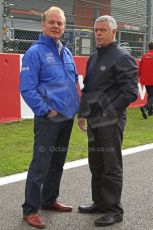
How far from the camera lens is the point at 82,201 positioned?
5594 mm

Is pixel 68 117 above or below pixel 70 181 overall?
above

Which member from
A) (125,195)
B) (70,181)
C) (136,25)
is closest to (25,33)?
(136,25)

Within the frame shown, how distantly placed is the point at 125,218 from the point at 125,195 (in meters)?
0.80

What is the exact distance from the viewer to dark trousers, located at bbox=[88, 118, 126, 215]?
191 inches

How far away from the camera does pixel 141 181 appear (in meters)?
6.50

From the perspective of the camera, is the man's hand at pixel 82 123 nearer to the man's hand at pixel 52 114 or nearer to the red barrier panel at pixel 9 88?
the man's hand at pixel 52 114

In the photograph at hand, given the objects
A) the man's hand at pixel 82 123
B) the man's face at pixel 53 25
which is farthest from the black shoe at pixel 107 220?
the man's face at pixel 53 25

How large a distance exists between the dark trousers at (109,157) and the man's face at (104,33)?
2.38ft

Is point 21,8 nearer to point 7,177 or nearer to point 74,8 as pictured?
point 74,8

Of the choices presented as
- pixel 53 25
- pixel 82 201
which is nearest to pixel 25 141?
pixel 82 201

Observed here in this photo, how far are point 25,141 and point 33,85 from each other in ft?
13.7

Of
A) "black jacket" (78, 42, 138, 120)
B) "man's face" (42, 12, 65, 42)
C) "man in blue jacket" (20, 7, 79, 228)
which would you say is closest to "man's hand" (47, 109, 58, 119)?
"man in blue jacket" (20, 7, 79, 228)

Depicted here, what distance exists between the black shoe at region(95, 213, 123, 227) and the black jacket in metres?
0.96

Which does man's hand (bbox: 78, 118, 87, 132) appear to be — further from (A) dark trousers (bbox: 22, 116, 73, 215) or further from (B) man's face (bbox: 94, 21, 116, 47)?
(B) man's face (bbox: 94, 21, 116, 47)
